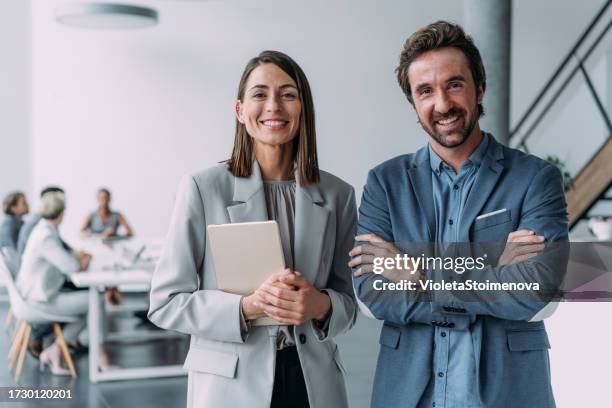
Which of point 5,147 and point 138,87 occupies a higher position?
point 138,87

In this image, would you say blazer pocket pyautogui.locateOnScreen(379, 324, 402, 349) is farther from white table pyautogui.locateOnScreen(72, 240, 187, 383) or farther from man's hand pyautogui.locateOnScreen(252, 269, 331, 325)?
white table pyautogui.locateOnScreen(72, 240, 187, 383)

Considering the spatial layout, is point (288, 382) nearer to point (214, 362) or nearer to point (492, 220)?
point (214, 362)

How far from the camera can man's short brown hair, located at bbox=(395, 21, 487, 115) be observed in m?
1.90

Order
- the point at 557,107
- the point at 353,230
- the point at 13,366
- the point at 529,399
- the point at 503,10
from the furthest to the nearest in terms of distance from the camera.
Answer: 1. the point at 557,107
2. the point at 503,10
3. the point at 13,366
4. the point at 353,230
5. the point at 529,399

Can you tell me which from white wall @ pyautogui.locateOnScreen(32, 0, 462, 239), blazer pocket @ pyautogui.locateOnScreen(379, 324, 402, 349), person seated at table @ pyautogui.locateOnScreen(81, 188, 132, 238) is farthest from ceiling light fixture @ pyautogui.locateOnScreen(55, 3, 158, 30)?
blazer pocket @ pyautogui.locateOnScreen(379, 324, 402, 349)

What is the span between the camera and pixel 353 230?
2240mm

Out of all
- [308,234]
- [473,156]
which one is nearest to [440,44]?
[473,156]

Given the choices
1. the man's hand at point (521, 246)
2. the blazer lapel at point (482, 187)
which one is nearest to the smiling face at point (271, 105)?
the blazer lapel at point (482, 187)

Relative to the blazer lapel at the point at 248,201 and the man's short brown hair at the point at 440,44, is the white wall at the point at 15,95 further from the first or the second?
the man's short brown hair at the point at 440,44

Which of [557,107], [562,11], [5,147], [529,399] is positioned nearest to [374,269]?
[529,399]

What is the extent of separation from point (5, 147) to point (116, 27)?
117 inches

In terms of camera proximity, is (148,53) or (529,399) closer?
(529,399)

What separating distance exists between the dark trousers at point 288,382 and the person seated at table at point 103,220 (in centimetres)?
905

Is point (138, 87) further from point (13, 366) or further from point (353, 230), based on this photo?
point (353, 230)
